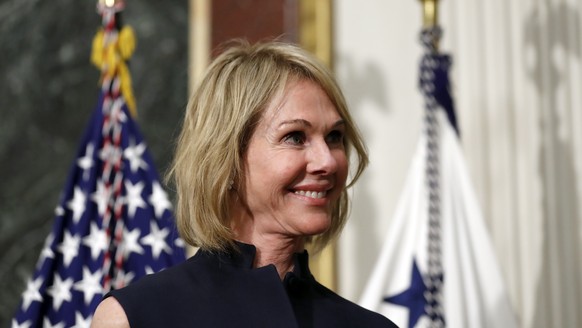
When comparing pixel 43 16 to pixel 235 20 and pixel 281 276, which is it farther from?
pixel 281 276

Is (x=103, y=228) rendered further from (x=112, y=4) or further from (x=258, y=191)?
(x=258, y=191)

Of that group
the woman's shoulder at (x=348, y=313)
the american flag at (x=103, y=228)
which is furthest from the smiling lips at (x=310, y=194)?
the american flag at (x=103, y=228)

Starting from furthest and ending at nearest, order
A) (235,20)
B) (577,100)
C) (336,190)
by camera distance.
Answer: (235,20), (577,100), (336,190)

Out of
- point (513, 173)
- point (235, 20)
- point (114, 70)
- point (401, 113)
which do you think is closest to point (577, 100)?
point (513, 173)

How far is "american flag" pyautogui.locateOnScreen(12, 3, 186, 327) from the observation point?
315cm

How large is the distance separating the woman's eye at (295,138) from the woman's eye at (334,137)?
66 mm

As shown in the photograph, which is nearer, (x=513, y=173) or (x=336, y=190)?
(x=336, y=190)

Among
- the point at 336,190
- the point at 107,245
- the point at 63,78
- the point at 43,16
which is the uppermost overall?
the point at 43,16

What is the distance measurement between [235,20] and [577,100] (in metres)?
1.40

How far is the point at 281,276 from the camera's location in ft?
6.58

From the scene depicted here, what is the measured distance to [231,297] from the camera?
1919mm

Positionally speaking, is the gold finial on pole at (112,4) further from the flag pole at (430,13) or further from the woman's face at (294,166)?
the woman's face at (294,166)

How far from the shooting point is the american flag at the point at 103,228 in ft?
10.3

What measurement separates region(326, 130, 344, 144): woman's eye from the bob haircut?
0.04 m
